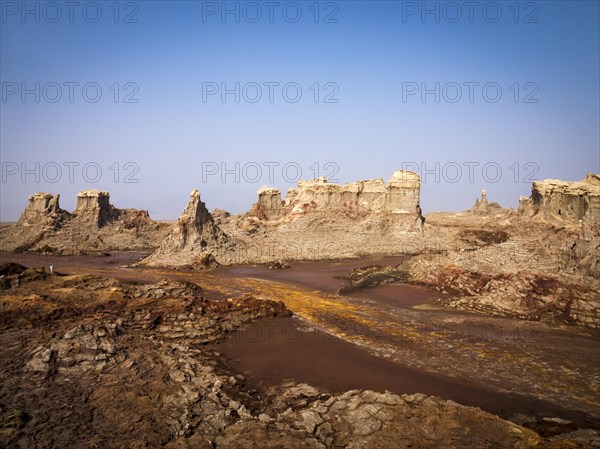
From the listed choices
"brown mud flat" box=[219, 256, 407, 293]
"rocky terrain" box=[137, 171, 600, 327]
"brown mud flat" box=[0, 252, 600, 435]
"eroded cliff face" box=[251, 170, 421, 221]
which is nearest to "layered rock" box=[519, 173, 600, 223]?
"rocky terrain" box=[137, 171, 600, 327]

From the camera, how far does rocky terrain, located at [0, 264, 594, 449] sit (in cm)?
652

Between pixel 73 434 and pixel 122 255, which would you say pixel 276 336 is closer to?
pixel 73 434

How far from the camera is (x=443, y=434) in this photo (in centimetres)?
650

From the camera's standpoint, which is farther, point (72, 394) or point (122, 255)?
→ point (122, 255)

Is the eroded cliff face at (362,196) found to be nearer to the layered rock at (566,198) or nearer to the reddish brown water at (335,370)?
the layered rock at (566,198)

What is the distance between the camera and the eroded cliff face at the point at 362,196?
37.4m

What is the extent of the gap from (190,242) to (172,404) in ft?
79.7

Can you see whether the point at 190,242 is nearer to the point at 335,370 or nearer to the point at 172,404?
the point at 335,370

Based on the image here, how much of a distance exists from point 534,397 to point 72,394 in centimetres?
961

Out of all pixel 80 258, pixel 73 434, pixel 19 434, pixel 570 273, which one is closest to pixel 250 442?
pixel 73 434

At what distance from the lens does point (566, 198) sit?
31.9 m

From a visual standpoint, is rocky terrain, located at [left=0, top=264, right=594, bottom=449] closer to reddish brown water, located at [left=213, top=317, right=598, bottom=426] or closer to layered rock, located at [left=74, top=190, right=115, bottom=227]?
reddish brown water, located at [left=213, top=317, right=598, bottom=426]

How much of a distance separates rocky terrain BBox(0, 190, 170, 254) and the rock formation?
1545 centimetres

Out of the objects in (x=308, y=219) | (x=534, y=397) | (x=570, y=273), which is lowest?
(x=534, y=397)
